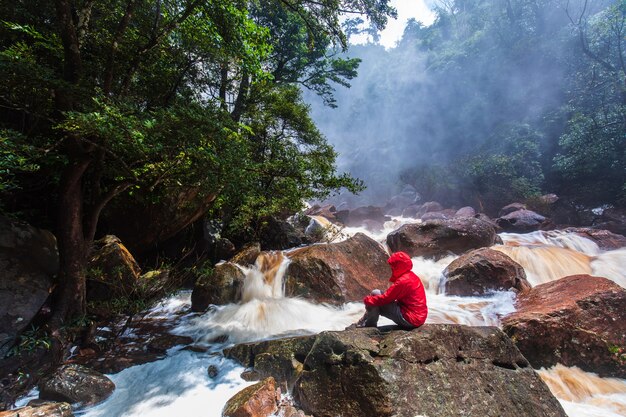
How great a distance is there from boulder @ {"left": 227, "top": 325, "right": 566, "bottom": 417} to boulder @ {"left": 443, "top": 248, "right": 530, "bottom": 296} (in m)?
4.35

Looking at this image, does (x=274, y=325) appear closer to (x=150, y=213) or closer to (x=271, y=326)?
(x=271, y=326)

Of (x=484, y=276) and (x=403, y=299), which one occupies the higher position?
(x=484, y=276)

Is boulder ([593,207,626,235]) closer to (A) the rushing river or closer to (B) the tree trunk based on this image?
(A) the rushing river

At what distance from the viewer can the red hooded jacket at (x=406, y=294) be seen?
4398 millimetres

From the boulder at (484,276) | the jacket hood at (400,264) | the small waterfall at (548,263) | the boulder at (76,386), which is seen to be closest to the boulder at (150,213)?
the boulder at (76,386)

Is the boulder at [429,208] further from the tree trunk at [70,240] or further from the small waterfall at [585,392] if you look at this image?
the tree trunk at [70,240]

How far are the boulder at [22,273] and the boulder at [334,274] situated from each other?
16.9 ft

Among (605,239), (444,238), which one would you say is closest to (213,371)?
(444,238)

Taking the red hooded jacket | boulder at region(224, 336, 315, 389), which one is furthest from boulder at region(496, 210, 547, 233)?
boulder at region(224, 336, 315, 389)

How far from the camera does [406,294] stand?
4438 mm

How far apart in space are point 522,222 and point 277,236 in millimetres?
14865

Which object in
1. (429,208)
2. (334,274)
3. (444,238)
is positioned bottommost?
(334,274)

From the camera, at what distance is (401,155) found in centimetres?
4625

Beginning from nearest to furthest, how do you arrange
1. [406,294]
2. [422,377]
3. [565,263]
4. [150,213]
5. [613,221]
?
[422,377] → [406,294] → [150,213] → [565,263] → [613,221]
